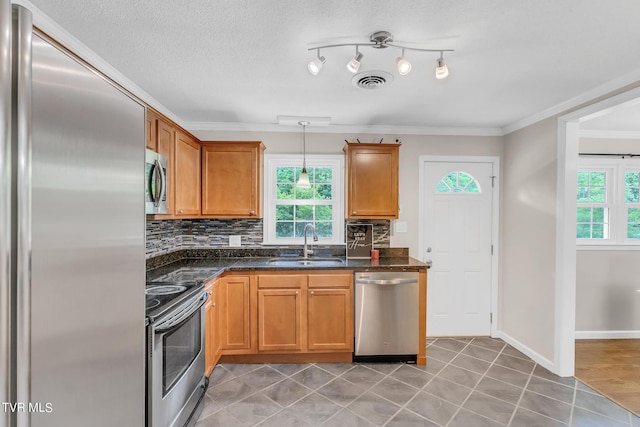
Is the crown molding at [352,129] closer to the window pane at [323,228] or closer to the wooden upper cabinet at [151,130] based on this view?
the window pane at [323,228]

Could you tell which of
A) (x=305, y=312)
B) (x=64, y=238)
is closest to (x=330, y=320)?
(x=305, y=312)

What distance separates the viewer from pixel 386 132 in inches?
140

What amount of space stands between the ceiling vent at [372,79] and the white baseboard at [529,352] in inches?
115

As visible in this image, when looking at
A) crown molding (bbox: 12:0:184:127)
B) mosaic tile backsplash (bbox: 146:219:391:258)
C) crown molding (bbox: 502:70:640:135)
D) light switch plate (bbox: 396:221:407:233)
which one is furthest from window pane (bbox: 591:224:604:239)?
crown molding (bbox: 12:0:184:127)

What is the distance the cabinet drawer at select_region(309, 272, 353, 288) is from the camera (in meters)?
2.92

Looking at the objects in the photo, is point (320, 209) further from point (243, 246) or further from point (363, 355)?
point (363, 355)

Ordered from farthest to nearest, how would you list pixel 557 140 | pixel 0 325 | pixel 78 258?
pixel 557 140, pixel 78 258, pixel 0 325

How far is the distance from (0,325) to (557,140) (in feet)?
12.0

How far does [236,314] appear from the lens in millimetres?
2887

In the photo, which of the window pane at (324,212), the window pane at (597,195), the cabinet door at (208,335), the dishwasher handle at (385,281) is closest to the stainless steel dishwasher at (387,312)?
the dishwasher handle at (385,281)

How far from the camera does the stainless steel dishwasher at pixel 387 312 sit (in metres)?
2.90

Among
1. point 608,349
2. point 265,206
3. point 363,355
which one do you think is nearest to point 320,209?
point 265,206

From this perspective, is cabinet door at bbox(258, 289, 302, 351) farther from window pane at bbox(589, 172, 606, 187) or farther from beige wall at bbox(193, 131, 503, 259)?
window pane at bbox(589, 172, 606, 187)

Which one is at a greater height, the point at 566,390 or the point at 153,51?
the point at 153,51
